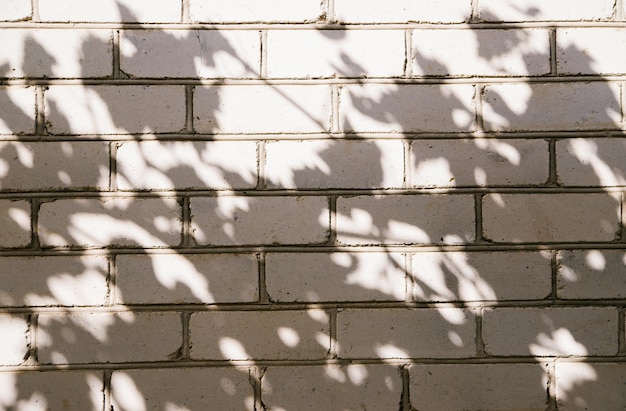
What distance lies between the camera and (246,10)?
2.25 metres

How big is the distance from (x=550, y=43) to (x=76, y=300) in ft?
7.45

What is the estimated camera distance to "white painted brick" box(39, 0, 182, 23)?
2.23 metres

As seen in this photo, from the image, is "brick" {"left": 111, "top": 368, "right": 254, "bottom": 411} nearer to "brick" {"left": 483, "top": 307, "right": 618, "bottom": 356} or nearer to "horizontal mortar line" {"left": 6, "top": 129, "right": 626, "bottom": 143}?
"horizontal mortar line" {"left": 6, "top": 129, "right": 626, "bottom": 143}

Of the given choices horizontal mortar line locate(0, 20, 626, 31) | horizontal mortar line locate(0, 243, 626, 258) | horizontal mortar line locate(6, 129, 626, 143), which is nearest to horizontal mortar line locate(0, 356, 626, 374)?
horizontal mortar line locate(0, 243, 626, 258)

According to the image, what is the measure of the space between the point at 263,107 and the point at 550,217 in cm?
130

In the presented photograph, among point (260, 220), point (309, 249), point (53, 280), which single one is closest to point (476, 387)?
point (309, 249)

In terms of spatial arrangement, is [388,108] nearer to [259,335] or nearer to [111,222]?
[259,335]

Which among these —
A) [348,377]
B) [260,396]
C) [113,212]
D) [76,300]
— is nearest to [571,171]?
[348,377]

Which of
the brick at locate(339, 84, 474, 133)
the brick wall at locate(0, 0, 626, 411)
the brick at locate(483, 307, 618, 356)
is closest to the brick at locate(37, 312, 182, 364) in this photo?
the brick wall at locate(0, 0, 626, 411)

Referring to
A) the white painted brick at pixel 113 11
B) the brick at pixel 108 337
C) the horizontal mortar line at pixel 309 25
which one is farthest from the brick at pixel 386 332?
the white painted brick at pixel 113 11

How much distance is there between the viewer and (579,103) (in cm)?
228

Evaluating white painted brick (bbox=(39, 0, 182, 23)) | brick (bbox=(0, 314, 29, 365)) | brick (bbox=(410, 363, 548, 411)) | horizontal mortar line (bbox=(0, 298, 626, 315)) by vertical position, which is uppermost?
white painted brick (bbox=(39, 0, 182, 23))

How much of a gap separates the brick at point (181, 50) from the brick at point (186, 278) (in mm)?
774

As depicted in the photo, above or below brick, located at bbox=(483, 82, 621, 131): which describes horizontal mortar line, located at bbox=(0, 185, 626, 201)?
below
